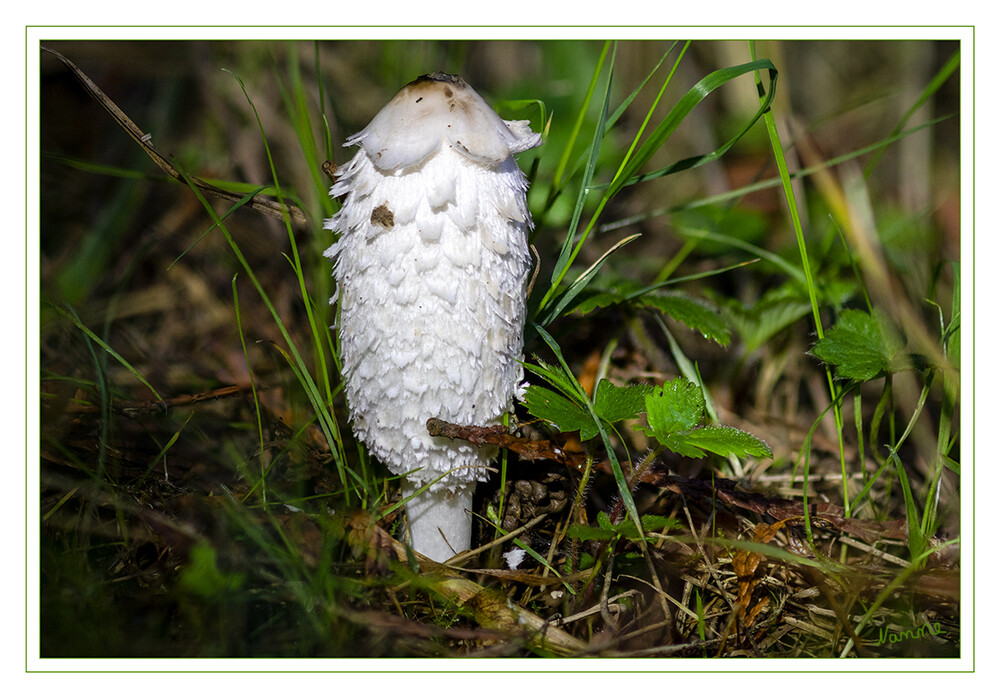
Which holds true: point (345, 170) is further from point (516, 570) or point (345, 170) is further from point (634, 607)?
point (634, 607)

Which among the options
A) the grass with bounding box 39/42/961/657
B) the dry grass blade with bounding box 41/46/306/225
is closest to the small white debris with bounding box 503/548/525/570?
the grass with bounding box 39/42/961/657

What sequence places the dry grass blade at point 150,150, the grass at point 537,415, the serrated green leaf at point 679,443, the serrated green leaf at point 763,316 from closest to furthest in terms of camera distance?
the serrated green leaf at point 679,443, the grass at point 537,415, the dry grass blade at point 150,150, the serrated green leaf at point 763,316

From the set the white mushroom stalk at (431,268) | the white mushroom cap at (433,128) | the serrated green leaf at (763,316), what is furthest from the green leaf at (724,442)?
the serrated green leaf at (763,316)

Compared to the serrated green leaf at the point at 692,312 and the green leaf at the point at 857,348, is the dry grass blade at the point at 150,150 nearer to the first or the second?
the serrated green leaf at the point at 692,312

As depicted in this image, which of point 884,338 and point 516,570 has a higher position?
point 884,338

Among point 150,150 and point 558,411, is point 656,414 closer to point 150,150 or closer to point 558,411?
point 558,411
